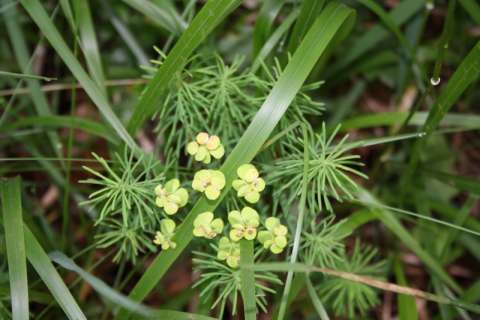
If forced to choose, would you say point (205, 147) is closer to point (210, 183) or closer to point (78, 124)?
point (210, 183)

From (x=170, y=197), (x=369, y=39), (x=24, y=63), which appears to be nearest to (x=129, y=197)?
(x=170, y=197)

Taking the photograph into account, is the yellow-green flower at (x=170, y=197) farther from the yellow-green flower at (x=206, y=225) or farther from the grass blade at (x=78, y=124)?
the grass blade at (x=78, y=124)

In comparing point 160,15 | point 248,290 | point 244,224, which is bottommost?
point 248,290

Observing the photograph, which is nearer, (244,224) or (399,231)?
(244,224)

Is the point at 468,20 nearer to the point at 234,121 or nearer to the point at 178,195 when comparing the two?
the point at 234,121

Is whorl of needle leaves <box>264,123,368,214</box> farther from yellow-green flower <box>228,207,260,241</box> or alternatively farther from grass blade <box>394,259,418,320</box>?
grass blade <box>394,259,418,320</box>

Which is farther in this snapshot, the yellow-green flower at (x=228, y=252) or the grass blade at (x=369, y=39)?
the grass blade at (x=369, y=39)

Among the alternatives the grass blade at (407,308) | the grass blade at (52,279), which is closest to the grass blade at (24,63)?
the grass blade at (52,279)
